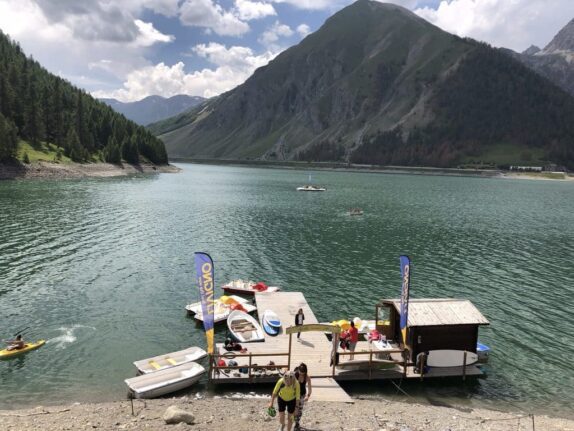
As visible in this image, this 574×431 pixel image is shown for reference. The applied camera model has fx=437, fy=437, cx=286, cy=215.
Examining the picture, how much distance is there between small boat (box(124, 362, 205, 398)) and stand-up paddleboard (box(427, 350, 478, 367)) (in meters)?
14.9

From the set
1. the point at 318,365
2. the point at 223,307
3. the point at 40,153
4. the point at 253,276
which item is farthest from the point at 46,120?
the point at 318,365

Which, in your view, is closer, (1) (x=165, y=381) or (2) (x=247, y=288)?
(1) (x=165, y=381)

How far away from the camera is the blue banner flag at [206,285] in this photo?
2664 centimetres

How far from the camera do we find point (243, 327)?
34219 millimetres

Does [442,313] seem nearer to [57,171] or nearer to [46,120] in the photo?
[57,171]

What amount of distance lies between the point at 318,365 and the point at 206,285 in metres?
8.89

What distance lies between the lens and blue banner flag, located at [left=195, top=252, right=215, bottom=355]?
2664 cm

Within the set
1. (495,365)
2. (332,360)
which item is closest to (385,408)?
(332,360)

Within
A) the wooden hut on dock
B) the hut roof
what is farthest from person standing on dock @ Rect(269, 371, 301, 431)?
the hut roof

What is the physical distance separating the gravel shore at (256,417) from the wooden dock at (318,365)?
2.05 metres

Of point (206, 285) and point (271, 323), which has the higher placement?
point (206, 285)

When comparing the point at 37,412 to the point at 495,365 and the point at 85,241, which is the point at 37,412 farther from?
A: the point at 85,241

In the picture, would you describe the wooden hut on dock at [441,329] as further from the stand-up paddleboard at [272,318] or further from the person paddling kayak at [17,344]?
the person paddling kayak at [17,344]

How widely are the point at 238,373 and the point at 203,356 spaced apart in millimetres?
3598
